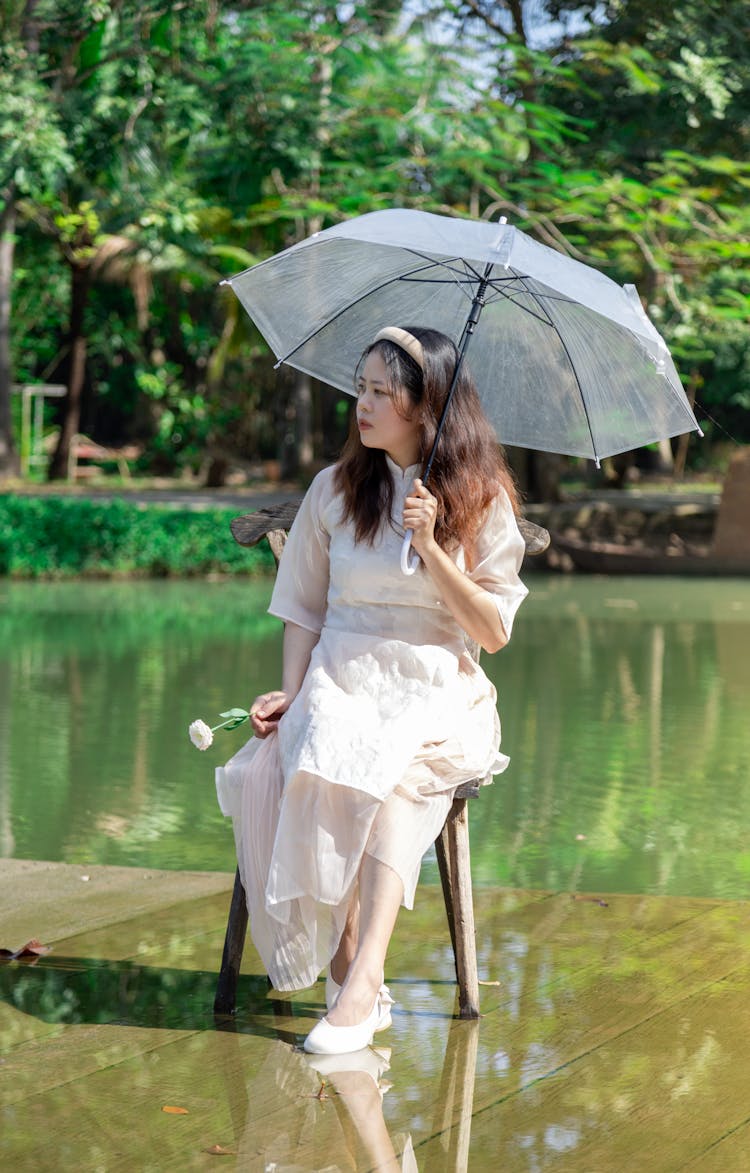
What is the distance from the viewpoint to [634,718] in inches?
288

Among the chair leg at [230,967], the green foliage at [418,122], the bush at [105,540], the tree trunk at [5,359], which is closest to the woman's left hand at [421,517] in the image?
the chair leg at [230,967]

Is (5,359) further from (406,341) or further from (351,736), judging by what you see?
(351,736)

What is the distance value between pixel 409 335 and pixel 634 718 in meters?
4.55

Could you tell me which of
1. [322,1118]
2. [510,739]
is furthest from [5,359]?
[322,1118]

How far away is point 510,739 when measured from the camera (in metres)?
6.76

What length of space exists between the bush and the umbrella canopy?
34.1ft

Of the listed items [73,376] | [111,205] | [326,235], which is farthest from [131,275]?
[326,235]

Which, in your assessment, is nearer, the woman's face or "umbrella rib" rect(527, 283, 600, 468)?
the woman's face

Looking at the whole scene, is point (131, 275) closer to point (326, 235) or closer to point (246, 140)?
point (246, 140)

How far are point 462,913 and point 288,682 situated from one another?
0.59 metres

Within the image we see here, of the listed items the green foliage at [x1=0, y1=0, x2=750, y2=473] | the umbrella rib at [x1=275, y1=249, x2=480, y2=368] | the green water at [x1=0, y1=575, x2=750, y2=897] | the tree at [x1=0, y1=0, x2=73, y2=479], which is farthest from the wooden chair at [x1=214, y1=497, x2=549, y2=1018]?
the tree at [x1=0, y1=0, x2=73, y2=479]

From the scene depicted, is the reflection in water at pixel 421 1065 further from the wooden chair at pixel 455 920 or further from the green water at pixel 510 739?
the green water at pixel 510 739

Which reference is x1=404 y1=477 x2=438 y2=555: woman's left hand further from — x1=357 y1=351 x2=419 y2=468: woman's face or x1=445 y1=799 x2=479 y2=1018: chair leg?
x1=445 y1=799 x2=479 y2=1018: chair leg

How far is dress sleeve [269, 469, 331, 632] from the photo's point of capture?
3.20m
